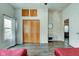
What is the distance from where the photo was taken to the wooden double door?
30.5 ft

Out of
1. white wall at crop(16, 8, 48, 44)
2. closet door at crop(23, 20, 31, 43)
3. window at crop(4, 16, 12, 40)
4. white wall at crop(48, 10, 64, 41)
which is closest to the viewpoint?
window at crop(4, 16, 12, 40)

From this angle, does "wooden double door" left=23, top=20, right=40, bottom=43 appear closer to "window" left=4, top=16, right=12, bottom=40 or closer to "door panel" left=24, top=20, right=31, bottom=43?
"door panel" left=24, top=20, right=31, bottom=43

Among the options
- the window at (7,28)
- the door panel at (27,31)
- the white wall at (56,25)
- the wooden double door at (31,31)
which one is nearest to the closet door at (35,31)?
the wooden double door at (31,31)

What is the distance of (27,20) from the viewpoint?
9234 millimetres

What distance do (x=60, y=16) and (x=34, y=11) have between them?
2661 millimetres

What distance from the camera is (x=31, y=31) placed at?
30.7ft

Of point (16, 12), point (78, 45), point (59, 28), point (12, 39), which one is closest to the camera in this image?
point (78, 45)

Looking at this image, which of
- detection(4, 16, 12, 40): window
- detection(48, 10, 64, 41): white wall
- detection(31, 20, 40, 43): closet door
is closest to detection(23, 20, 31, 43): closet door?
detection(31, 20, 40, 43): closet door

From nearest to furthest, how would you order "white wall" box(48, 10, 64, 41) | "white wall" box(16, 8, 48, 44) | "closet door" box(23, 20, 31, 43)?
"white wall" box(16, 8, 48, 44) → "closet door" box(23, 20, 31, 43) → "white wall" box(48, 10, 64, 41)

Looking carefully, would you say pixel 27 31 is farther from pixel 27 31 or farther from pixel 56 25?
pixel 56 25

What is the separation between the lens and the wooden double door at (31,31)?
928cm

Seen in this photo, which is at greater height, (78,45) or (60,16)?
(60,16)

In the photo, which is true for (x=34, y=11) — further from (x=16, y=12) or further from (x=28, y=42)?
(x=28, y=42)

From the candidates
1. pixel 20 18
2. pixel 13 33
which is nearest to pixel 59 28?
pixel 20 18
